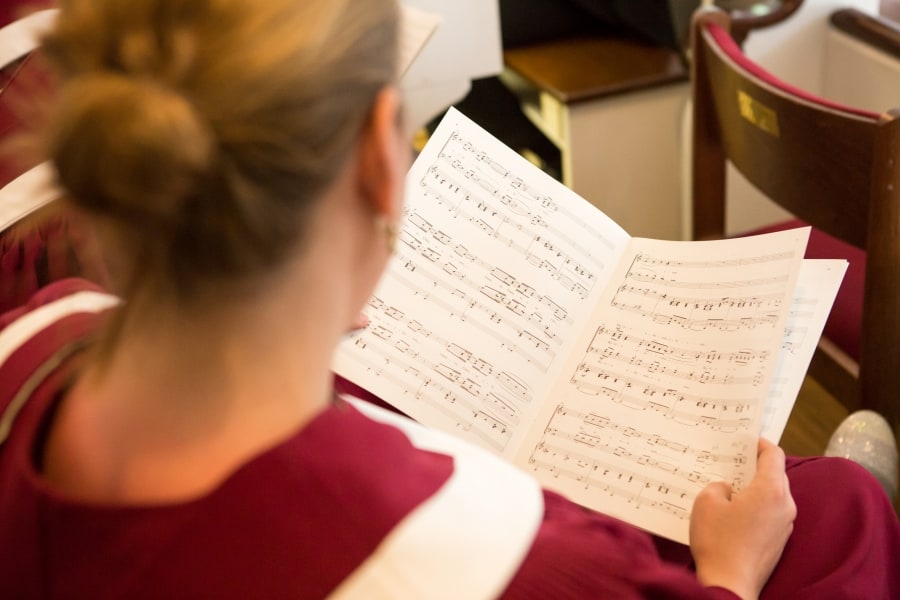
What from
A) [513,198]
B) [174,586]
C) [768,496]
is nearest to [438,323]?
[513,198]

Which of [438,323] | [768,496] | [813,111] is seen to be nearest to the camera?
[768,496]

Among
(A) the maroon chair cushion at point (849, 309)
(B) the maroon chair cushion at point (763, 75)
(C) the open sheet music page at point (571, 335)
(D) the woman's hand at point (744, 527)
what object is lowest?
(A) the maroon chair cushion at point (849, 309)

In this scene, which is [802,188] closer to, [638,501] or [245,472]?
[638,501]

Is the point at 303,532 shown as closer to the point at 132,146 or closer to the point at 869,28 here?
the point at 132,146

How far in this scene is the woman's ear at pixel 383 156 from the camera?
465 mm

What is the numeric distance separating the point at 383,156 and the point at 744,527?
0.42m

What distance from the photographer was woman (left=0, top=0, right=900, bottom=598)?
41 centimetres

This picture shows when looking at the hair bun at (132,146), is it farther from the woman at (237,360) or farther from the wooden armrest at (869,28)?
the wooden armrest at (869,28)

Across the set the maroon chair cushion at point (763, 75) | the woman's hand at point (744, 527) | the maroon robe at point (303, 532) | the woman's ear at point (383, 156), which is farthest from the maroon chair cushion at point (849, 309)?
the woman's ear at point (383, 156)

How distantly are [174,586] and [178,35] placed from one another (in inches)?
10.2

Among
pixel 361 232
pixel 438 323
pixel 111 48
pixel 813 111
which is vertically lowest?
pixel 438 323

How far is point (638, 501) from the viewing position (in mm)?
758

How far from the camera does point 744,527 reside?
0.70 m

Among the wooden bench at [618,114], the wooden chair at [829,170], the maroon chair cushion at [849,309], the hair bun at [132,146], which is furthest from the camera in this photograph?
the wooden bench at [618,114]
